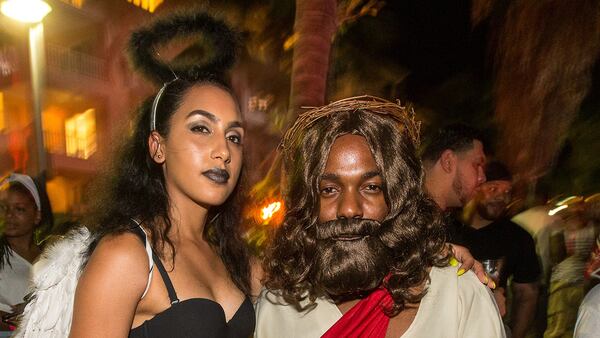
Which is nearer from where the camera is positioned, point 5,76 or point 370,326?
point 370,326

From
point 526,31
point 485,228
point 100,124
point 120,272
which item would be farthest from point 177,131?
point 100,124

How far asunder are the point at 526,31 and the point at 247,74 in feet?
30.4

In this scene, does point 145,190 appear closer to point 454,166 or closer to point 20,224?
point 20,224


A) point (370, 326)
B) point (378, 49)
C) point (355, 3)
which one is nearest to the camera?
point (370, 326)

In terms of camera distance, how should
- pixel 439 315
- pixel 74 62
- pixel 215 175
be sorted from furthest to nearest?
1. pixel 74 62
2. pixel 215 175
3. pixel 439 315

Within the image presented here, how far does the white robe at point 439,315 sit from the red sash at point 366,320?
0.23 ft

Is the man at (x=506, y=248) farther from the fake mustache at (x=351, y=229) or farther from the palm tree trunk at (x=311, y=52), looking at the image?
the palm tree trunk at (x=311, y=52)

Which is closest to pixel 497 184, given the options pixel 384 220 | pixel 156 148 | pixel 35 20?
pixel 384 220

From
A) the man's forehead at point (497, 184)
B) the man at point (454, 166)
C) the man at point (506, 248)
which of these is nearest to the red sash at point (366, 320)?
the man at point (454, 166)

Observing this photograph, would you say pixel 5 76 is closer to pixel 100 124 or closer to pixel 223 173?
pixel 100 124

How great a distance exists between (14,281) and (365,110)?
110 inches

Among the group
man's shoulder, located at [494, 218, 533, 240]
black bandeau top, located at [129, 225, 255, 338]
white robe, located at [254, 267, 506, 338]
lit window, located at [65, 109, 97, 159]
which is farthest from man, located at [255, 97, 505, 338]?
→ lit window, located at [65, 109, 97, 159]

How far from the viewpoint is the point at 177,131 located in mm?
2586

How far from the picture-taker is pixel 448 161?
4.21 m
